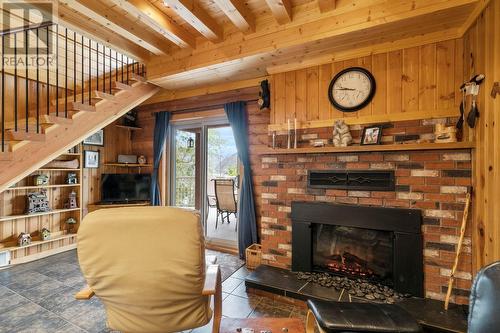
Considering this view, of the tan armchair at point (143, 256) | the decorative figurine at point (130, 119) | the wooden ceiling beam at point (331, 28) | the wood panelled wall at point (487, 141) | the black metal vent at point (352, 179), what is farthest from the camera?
the decorative figurine at point (130, 119)

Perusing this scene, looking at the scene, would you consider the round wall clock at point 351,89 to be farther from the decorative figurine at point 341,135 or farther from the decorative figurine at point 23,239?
the decorative figurine at point 23,239

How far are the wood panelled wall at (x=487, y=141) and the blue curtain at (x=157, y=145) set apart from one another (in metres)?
4.09

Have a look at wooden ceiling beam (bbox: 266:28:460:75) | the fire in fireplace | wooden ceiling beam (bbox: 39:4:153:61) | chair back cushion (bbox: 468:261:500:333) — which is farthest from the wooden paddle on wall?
wooden ceiling beam (bbox: 39:4:153:61)

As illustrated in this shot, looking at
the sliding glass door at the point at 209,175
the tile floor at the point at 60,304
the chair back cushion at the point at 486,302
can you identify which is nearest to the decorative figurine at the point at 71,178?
the tile floor at the point at 60,304

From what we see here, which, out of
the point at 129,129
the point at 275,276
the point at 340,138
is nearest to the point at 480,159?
the point at 340,138

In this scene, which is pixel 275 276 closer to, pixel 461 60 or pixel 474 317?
pixel 474 317

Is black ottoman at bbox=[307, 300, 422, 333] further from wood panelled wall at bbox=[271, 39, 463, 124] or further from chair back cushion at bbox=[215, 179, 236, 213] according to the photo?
chair back cushion at bbox=[215, 179, 236, 213]

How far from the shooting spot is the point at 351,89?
2.48 meters

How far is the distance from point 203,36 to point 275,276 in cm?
294

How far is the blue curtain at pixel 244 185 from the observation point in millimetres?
3340

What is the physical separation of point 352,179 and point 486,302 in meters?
1.48

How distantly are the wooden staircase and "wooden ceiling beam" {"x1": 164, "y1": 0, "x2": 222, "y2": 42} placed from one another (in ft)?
4.49

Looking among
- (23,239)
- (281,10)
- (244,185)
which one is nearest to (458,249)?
(244,185)

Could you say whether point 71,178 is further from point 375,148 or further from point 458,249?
point 458,249
